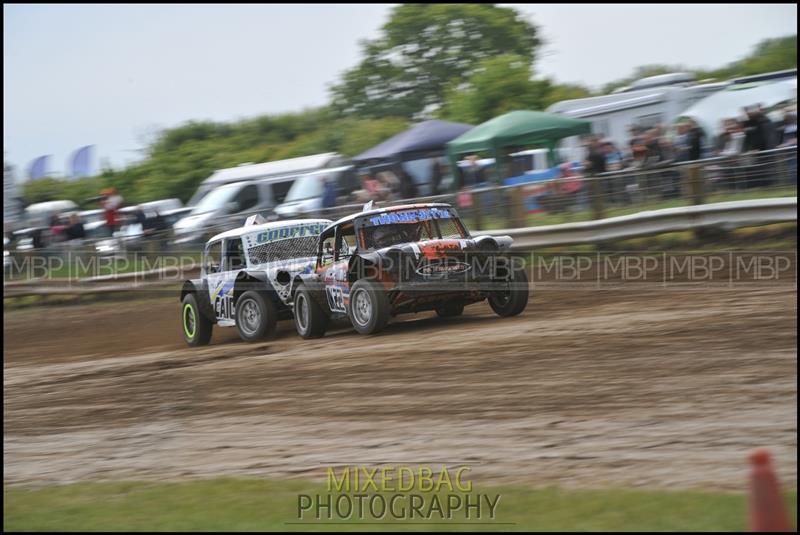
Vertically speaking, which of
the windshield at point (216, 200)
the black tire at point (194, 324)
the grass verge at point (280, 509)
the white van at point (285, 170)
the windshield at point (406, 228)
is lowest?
the grass verge at point (280, 509)

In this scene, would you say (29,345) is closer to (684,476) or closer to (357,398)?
(357,398)

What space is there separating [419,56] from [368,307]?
134 feet

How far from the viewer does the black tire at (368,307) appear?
1159cm

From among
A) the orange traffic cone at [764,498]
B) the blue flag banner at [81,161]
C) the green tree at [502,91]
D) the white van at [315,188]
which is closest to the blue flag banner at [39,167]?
the blue flag banner at [81,161]

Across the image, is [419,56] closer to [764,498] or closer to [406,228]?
[406,228]

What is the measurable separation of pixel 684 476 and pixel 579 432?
121cm

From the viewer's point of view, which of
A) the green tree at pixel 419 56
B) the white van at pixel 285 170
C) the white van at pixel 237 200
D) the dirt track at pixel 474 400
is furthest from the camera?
the green tree at pixel 419 56

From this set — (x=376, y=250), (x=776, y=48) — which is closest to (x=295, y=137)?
(x=776, y=48)

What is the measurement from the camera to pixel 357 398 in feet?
29.3

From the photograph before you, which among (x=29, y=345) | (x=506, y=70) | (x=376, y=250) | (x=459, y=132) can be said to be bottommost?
(x=29, y=345)

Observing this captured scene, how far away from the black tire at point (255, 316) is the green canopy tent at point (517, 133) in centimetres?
812

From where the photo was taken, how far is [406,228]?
1223 cm

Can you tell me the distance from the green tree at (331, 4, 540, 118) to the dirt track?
3870 centimetres

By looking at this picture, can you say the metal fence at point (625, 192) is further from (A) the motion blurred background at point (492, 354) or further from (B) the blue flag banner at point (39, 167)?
(B) the blue flag banner at point (39, 167)
